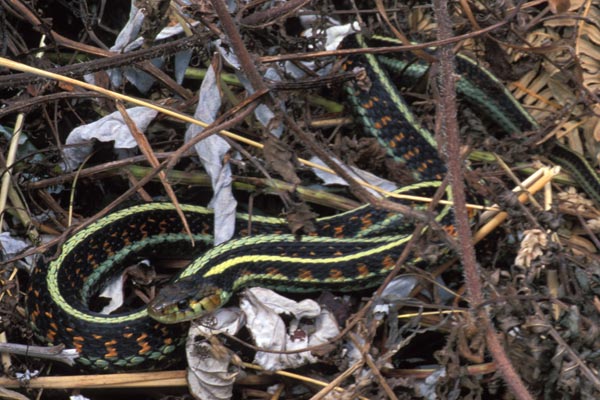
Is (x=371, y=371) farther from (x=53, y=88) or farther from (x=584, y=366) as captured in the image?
(x=53, y=88)

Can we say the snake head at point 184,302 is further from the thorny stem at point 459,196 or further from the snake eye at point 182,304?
the thorny stem at point 459,196

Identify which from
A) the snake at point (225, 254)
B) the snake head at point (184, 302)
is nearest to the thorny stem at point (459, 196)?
the snake at point (225, 254)

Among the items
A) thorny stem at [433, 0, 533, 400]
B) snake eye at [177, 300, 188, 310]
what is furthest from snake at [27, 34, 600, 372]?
thorny stem at [433, 0, 533, 400]

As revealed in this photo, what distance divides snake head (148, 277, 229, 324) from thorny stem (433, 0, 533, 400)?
1.07m

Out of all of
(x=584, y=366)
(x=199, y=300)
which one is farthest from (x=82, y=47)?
(x=584, y=366)

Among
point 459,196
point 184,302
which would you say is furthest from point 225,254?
point 459,196

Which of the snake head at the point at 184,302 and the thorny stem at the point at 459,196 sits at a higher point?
the thorny stem at the point at 459,196

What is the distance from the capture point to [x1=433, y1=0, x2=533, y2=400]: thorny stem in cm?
264

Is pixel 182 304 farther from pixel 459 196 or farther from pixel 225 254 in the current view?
pixel 459 196

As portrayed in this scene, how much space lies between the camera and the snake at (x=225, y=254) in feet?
11.0

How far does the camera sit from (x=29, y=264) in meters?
3.60

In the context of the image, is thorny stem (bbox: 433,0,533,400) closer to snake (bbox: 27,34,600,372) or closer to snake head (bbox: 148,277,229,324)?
snake (bbox: 27,34,600,372)

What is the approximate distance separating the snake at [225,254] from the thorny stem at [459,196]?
0.70 meters

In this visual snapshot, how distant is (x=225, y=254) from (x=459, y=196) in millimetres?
1180
